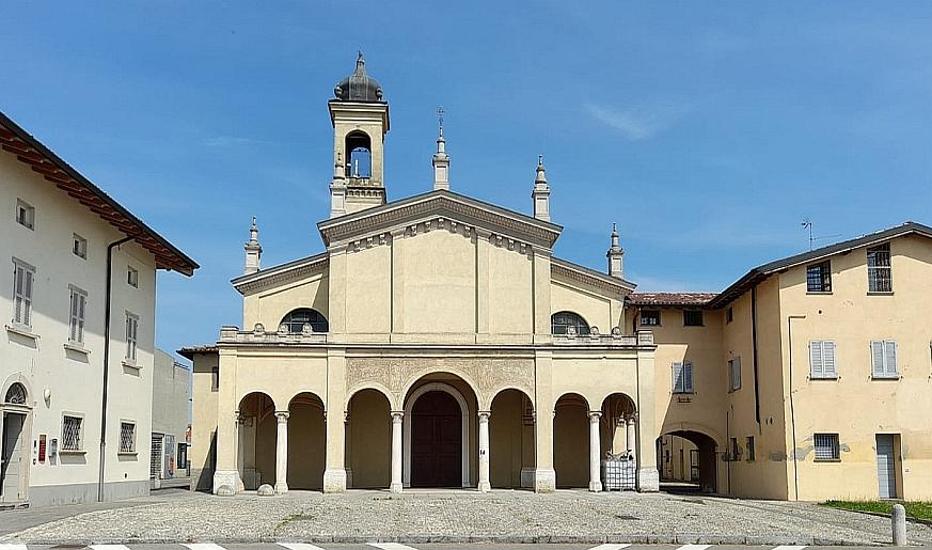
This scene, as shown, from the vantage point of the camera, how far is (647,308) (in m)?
40.2

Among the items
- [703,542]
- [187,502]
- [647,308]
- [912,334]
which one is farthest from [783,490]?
[187,502]

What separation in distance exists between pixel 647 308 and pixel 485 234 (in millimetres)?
7137

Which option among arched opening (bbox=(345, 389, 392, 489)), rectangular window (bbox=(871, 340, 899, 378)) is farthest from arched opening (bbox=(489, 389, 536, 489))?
rectangular window (bbox=(871, 340, 899, 378))

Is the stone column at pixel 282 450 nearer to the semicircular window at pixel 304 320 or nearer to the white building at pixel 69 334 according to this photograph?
the white building at pixel 69 334

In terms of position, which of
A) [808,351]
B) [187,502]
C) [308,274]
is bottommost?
[187,502]

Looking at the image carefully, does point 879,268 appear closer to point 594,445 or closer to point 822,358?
point 822,358

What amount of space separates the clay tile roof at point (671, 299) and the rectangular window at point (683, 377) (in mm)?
2334

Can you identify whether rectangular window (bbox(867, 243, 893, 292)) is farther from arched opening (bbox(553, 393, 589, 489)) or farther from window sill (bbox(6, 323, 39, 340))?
window sill (bbox(6, 323, 39, 340))

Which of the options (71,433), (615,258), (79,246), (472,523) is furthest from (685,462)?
(472,523)

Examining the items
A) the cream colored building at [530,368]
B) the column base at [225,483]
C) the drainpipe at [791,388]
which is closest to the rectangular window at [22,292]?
the cream colored building at [530,368]

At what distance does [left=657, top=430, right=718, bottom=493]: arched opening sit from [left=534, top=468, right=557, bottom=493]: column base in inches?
309

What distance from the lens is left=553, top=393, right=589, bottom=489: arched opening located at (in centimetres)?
3988

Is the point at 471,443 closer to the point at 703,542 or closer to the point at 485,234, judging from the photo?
the point at 485,234

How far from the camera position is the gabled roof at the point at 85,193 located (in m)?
23.2
